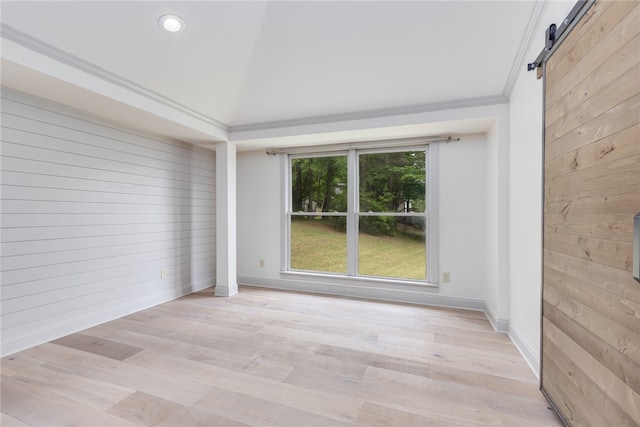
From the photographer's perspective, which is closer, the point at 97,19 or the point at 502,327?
the point at 97,19

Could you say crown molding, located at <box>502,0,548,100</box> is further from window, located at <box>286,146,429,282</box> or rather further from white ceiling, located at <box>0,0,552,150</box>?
window, located at <box>286,146,429,282</box>

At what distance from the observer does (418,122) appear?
9.81ft

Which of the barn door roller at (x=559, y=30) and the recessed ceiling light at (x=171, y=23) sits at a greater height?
the recessed ceiling light at (x=171, y=23)

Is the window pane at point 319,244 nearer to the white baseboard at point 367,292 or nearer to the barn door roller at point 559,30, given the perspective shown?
the white baseboard at point 367,292

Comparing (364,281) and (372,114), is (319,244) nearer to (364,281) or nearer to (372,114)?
(364,281)

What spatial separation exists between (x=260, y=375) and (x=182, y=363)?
2.08 feet

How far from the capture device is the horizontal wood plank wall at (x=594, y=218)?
1.08 metres

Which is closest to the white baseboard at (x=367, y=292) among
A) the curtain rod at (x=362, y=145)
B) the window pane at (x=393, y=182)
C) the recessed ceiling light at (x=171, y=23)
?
the window pane at (x=393, y=182)

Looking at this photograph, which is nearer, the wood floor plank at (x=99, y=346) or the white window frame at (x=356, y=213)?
the wood floor plank at (x=99, y=346)

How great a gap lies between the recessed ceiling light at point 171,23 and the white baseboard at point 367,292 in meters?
3.16

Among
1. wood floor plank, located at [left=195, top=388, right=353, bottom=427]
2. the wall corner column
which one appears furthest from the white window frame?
wood floor plank, located at [left=195, top=388, right=353, bottom=427]

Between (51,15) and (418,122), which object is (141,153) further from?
(418,122)

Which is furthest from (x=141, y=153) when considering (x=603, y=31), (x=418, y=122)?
(x=603, y=31)

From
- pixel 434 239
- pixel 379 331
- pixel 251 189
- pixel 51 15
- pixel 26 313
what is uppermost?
pixel 51 15
